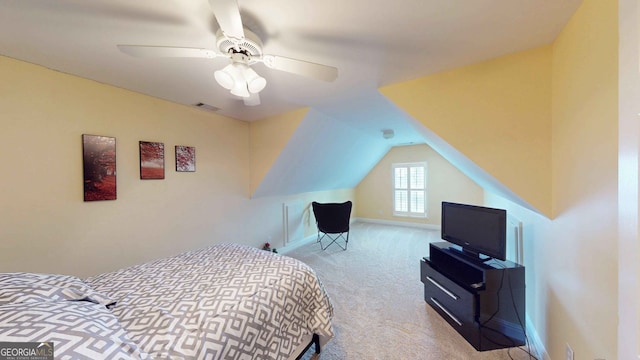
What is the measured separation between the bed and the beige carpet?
0.40m

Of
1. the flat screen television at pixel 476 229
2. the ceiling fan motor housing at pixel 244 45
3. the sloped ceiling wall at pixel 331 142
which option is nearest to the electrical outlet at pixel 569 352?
the flat screen television at pixel 476 229

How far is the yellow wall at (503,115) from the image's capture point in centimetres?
144

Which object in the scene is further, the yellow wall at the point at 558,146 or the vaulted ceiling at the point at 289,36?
the vaulted ceiling at the point at 289,36

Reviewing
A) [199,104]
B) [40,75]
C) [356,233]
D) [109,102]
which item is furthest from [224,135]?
[356,233]

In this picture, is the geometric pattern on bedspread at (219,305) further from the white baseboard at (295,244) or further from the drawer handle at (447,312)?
the white baseboard at (295,244)

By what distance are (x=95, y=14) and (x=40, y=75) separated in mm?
1098

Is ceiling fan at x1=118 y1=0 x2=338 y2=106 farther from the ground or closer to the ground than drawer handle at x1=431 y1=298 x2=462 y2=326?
farther from the ground

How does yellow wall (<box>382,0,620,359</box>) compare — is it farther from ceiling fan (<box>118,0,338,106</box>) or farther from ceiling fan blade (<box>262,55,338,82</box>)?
ceiling fan (<box>118,0,338,106</box>)

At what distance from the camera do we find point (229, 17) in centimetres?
93

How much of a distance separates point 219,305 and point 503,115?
2.30 meters

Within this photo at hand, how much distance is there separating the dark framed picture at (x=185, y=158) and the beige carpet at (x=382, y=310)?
2259mm

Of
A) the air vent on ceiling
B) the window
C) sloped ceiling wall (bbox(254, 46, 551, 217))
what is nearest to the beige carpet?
sloped ceiling wall (bbox(254, 46, 551, 217))

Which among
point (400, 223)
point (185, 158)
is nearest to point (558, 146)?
point (185, 158)

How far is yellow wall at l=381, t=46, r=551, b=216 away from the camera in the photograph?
4.72 feet
